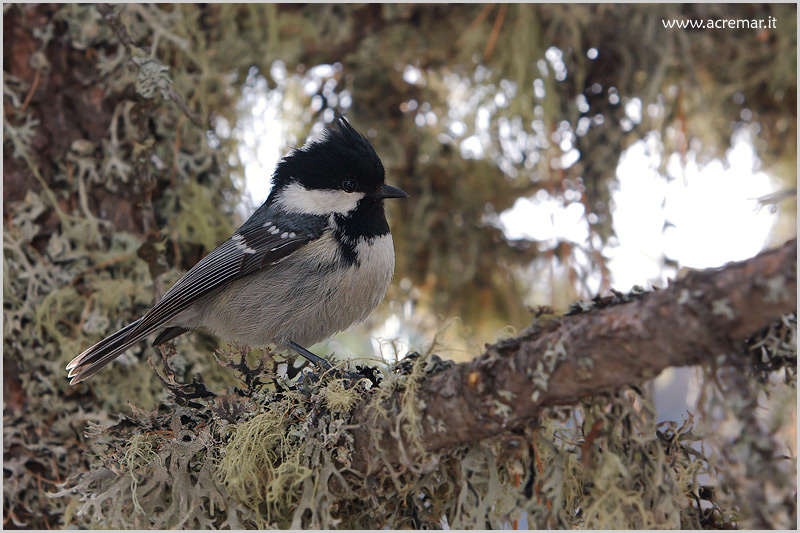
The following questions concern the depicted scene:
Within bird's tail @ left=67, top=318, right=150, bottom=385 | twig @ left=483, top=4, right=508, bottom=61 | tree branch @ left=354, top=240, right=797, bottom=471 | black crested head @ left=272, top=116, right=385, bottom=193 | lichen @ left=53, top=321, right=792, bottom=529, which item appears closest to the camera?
tree branch @ left=354, top=240, right=797, bottom=471

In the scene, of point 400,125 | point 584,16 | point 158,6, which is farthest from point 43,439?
point 584,16

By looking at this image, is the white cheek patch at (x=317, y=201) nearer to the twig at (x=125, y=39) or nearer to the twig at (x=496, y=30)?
the twig at (x=125, y=39)

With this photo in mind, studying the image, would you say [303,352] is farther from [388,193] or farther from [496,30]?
[496,30]

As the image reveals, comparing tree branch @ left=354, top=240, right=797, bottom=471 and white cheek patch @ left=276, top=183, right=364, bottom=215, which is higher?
white cheek patch @ left=276, top=183, right=364, bottom=215

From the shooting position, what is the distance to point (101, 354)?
2.27 meters

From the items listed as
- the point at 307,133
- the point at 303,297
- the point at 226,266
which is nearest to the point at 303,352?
the point at 303,297

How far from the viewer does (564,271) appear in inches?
129

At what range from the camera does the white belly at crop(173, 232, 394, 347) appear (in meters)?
2.29

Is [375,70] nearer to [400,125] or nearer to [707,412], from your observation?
[400,125]

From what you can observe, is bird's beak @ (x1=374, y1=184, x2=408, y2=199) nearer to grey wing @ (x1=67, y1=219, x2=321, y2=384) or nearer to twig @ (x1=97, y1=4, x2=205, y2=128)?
grey wing @ (x1=67, y1=219, x2=321, y2=384)

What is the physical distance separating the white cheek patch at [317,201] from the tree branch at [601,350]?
1134 mm

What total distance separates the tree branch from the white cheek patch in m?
1.13

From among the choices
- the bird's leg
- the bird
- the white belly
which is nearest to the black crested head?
the bird

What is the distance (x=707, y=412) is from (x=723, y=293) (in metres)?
0.27
